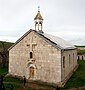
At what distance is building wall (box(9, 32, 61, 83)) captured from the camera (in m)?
31.6

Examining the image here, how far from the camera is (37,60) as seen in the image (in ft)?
109

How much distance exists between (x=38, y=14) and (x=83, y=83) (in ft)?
38.2

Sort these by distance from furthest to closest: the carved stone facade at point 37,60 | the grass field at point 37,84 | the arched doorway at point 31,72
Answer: the arched doorway at point 31,72 < the carved stone facade at point 37,60 < the grass field at point 37,84

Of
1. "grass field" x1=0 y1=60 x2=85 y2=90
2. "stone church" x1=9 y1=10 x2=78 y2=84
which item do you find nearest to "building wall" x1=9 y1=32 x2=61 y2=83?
"stone church" x1=9 y1=10 x2=78 y2=84

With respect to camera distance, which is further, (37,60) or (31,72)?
(31,72)

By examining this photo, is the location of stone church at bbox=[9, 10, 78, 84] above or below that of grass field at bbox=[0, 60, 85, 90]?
above

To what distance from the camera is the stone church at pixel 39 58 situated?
31562mm

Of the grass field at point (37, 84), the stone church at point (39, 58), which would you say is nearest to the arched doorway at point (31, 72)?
the stone church at point (39, 58)

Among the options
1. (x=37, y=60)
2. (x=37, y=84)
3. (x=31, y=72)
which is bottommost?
(x=37, y=84)

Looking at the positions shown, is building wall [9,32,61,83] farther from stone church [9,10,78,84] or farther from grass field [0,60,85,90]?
grass field [0,60,85,90]

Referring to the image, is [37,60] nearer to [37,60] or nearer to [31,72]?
[37,60]

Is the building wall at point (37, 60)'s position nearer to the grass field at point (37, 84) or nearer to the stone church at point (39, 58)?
the stone church at point (39, 58)

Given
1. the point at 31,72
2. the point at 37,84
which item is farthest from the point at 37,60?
the point at 37,84

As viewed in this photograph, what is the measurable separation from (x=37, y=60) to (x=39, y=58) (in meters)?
0.41
